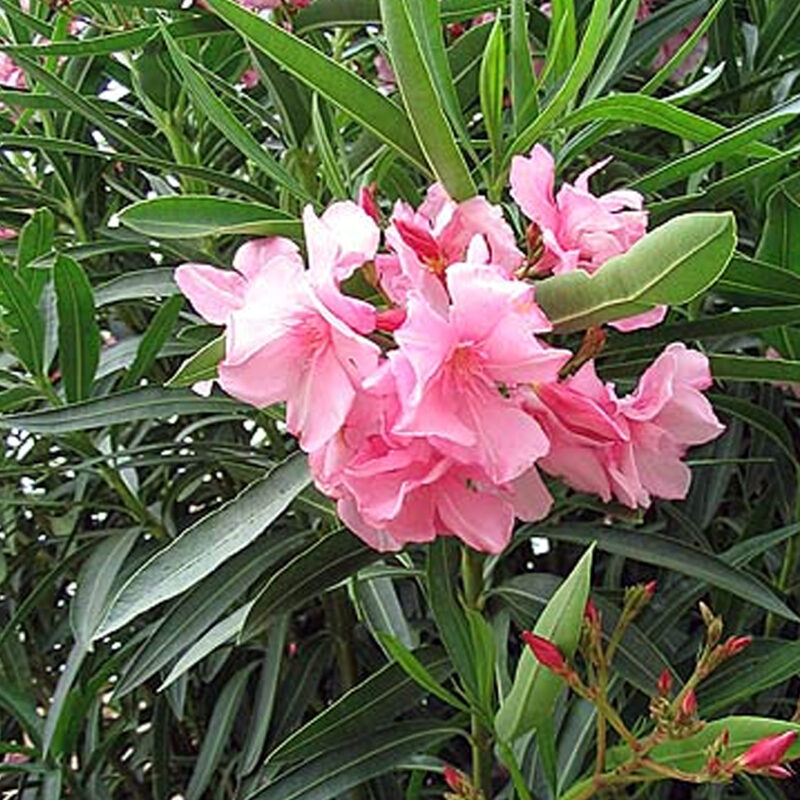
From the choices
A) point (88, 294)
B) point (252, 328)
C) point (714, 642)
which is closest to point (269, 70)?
point (88, 294)

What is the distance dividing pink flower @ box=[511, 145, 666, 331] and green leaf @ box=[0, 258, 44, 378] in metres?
0.40

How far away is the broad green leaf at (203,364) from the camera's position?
653 mm

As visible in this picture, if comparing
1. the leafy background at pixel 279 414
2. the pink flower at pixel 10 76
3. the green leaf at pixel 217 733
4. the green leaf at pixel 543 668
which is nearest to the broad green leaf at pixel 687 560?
the leafy background at pixel 279 414

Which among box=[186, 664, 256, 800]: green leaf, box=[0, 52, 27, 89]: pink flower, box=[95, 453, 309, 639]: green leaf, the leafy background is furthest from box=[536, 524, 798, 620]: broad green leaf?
box=[0, 52, 27, 89]: pink flower

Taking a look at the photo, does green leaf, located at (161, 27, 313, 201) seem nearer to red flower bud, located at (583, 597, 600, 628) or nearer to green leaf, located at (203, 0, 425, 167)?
green leaf, located at (203, 0, 425, 167)

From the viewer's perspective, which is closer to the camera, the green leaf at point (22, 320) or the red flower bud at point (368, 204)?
the red flower bud at point (368, 204)

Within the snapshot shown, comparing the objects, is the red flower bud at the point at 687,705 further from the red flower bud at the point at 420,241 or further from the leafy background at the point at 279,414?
the red flower bud at the point at 420,241

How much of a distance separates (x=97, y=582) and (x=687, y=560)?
0.41 m

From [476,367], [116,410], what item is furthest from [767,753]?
[116,410]

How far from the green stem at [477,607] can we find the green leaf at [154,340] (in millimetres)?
260

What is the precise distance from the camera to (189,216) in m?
0.72

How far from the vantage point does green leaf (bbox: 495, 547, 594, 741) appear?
667 millimetres

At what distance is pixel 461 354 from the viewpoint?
1.89 ft

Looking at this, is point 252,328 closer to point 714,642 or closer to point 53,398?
point 714,642
